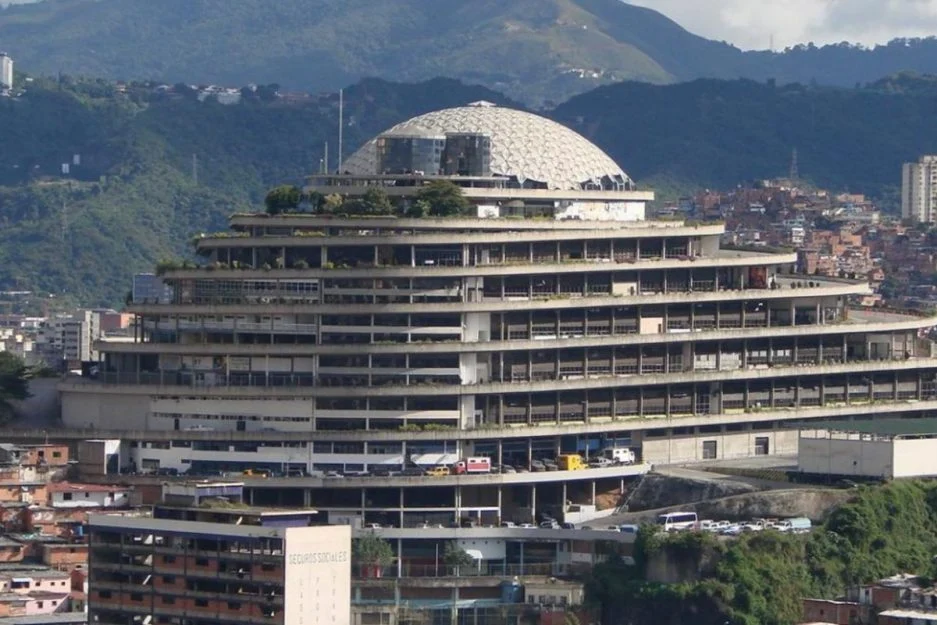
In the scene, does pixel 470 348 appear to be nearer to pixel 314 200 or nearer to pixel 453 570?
pixel 314 200

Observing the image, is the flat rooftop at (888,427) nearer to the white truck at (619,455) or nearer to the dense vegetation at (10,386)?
the white truck at (619,455)

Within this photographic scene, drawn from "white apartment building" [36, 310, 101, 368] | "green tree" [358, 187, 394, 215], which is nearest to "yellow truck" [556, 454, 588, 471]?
"green tree" [358, 187, 394, 215]

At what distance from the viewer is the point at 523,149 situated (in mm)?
119375

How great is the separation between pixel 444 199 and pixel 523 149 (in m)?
5.79

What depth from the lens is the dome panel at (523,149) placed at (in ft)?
389

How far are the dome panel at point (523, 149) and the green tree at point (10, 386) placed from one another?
1182 cm

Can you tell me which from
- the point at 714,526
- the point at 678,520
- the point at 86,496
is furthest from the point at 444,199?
the point at 714,526

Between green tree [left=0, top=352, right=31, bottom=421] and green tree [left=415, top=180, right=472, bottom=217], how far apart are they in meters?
13.5

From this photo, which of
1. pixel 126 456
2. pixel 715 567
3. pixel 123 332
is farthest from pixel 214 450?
pixel 123 332

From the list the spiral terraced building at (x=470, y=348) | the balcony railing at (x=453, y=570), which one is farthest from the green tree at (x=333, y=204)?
the balcony railing at (x=453, y=570)

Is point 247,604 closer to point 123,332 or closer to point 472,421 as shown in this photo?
point 472,421

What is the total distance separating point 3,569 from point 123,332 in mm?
60516

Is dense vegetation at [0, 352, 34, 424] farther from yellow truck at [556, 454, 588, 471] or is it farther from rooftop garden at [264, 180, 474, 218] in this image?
yellow truck at [556, 454, 588, 471]

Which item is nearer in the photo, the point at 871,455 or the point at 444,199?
the point at 871,455
